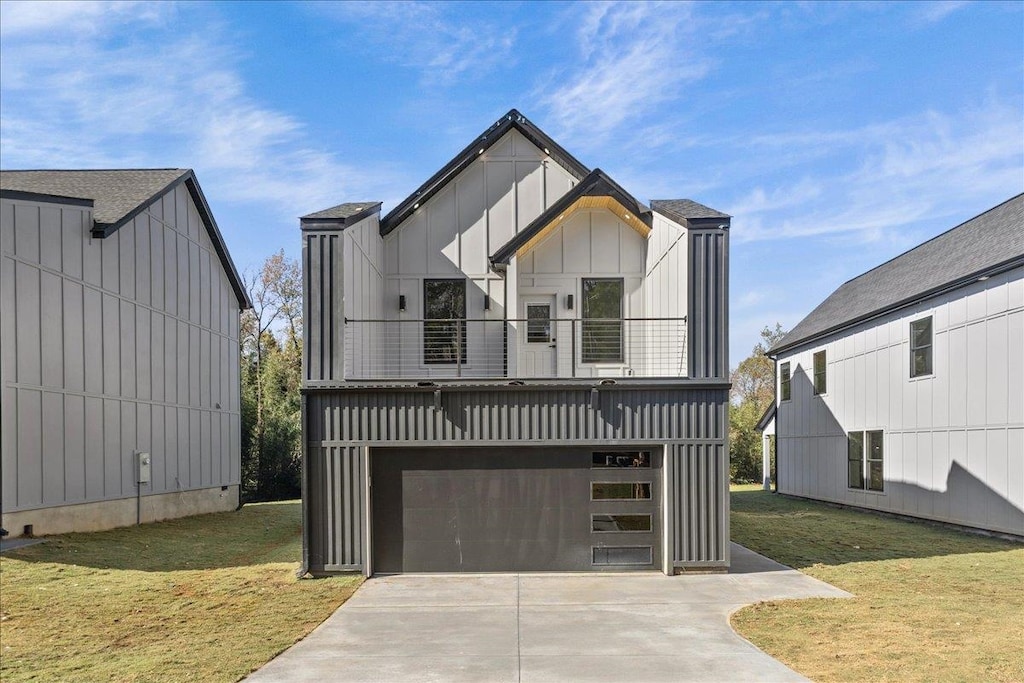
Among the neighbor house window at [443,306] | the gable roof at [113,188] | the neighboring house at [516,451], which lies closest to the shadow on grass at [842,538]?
the neighboring house at [516,451]

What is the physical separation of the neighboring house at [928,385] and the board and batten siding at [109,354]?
19385mm

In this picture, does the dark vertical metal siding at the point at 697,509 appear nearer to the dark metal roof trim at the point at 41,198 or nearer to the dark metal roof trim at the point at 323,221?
the dark metal roof trim at the point at 323,221

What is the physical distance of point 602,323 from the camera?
48.6 feet

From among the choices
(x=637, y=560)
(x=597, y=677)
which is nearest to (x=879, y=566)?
(x=637, y=560)

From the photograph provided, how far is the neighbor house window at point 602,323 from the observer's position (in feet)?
47.7

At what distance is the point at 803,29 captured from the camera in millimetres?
15102

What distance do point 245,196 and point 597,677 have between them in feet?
107

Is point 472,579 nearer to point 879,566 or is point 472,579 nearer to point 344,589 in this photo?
point 344,589

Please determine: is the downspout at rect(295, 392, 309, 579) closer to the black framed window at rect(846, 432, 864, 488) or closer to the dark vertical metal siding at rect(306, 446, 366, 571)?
the dark vertical metal siding at rect(306, 446, 366, 571)

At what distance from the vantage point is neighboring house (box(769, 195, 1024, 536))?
15234 mm

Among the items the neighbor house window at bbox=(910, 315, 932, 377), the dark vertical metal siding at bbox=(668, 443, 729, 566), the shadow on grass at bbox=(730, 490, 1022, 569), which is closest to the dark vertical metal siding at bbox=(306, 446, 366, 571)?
the dark vertical metal siding at bbox=(668, 443, 729, 566)

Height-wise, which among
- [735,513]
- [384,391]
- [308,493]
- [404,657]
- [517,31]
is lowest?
[735,513]

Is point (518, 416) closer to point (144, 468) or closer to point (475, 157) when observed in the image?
point (475, 157)

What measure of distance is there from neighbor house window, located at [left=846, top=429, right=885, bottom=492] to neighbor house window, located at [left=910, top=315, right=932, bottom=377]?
8.34ft
